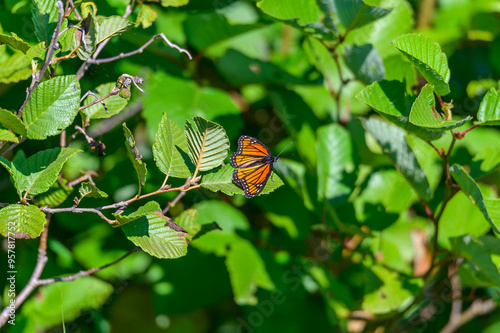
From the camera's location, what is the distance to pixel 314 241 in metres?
1.13

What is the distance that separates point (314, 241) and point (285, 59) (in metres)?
0.50

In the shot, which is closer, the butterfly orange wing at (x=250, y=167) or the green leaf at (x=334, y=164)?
the butterfly orange wing at (x=250, y=167)

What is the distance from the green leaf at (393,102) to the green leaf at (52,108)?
1.20 feet

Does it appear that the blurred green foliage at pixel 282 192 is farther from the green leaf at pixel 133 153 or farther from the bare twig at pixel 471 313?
the green leaf at pixel 133 153

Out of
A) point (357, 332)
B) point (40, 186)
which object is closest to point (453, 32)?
point (357, 332)

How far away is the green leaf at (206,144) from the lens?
1.91 ft

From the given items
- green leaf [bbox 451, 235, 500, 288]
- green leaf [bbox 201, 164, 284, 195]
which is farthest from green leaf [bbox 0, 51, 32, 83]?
green leaf [bbox 451, 235, 500, 288]

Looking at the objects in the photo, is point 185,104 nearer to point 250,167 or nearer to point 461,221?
point 250,167

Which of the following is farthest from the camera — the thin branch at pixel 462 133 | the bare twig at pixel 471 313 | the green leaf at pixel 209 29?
the bare twig at pixel 471 313

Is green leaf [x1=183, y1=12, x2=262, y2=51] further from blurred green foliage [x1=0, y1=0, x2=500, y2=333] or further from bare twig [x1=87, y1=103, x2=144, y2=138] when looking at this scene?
bare twig [x1=87, y1=103, x2=144, y2=138]

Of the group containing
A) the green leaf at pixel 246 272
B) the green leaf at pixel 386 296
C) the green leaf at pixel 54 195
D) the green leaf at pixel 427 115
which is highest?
the green leaf at pixel 427 115

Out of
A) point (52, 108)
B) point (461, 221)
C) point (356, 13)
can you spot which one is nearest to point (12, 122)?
point (52, 108)


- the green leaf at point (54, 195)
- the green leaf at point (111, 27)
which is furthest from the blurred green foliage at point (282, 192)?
the green leaf at point (111, 27)

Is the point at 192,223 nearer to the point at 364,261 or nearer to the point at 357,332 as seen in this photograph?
the point at 364,261
